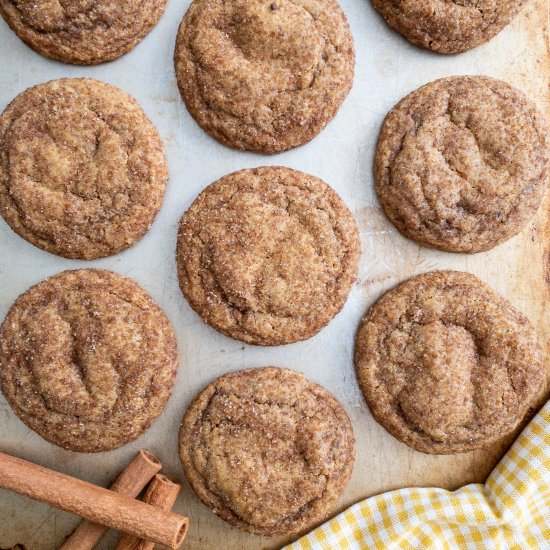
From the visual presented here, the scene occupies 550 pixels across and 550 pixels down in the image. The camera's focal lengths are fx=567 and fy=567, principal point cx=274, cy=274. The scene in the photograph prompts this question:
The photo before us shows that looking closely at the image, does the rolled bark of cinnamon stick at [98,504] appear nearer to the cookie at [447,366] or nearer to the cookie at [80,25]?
the cookie at [447,366]

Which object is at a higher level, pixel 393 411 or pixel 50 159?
pixel 50 159

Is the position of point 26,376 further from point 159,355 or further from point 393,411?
point 393,411

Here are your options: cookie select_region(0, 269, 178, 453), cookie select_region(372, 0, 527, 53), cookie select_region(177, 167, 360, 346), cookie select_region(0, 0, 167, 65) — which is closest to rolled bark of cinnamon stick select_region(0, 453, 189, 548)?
cookie select_region(0, 269, 178, 453)

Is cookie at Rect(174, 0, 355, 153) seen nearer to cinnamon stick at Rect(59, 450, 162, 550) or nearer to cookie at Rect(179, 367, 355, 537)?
cookie at Rect(179, 367, 355, 537)

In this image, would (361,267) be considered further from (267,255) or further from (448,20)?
(448,20)

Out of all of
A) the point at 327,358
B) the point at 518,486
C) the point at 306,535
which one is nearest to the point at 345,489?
the point at 306,535

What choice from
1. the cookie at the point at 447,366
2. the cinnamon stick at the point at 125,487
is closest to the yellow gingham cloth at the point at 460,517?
the cookie at the point at 447,366
